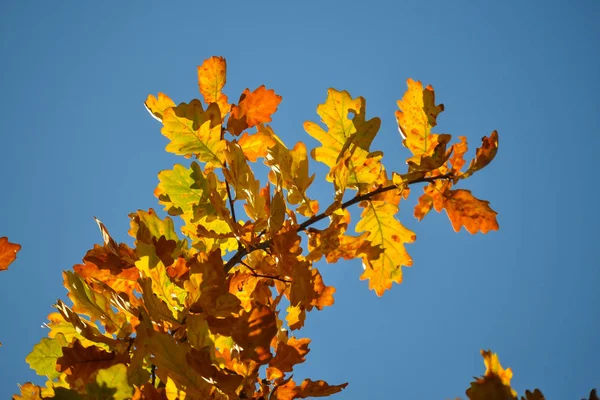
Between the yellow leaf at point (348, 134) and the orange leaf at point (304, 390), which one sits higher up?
the yellow leaf at point (348, 134)

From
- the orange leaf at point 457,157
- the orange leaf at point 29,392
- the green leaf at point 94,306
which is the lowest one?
the orange leaf at point 29,392

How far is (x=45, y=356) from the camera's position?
1.35 meters

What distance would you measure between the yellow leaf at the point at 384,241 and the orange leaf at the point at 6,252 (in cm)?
98

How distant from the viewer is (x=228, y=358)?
117 centimetres

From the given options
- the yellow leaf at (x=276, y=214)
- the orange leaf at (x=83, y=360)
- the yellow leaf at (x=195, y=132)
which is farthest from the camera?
the yellow leaf at (x=195, y=132)

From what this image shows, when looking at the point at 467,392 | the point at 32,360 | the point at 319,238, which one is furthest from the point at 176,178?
the point at 467,392

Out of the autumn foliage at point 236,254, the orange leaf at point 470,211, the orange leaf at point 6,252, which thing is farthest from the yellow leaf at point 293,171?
the orange leaf at point 6,252

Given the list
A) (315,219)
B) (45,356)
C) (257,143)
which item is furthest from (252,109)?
(45,356)

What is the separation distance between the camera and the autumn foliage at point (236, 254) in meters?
0.95

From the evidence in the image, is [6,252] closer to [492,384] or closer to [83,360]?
[83,360]

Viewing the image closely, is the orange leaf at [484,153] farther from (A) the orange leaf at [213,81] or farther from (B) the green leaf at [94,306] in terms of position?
(B) the green leaf at [94,306]

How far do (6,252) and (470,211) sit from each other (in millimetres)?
1311

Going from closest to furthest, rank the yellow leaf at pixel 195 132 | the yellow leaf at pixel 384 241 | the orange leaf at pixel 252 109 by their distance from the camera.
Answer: the yellow leaf at pixel 195 132
the orange leaf at pixel 252 109
the yellow leaf at pixel 384 241

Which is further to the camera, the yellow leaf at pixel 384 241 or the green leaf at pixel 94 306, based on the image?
the yellow leaf at pixel 384 241
